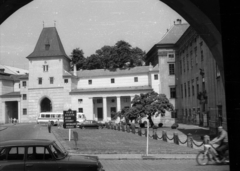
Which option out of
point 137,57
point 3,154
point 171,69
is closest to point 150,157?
point 3,154

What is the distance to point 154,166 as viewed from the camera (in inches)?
405

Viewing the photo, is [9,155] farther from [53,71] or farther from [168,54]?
[53,71]

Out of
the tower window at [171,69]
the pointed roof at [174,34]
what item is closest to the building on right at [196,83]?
the pointed roof at [174,34]

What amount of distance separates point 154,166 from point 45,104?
51180 millimetres

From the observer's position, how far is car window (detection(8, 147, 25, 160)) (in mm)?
6421

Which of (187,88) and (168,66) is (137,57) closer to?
(168,66)

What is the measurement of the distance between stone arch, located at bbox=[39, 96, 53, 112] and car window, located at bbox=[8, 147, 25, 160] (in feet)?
170

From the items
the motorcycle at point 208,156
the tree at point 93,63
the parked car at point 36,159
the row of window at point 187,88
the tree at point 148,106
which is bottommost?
the motorcycle at point 208,156

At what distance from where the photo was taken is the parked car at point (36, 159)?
20.7ft

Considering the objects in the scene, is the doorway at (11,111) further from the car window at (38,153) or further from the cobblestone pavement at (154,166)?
the car window at (38,153)

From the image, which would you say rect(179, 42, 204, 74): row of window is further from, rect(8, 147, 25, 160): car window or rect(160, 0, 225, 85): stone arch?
rect(8, 147, 25, 160): car window

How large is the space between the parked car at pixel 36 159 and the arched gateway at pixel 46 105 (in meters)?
52.3

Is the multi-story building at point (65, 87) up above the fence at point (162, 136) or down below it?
above

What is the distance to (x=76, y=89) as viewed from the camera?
5669 centimetres
